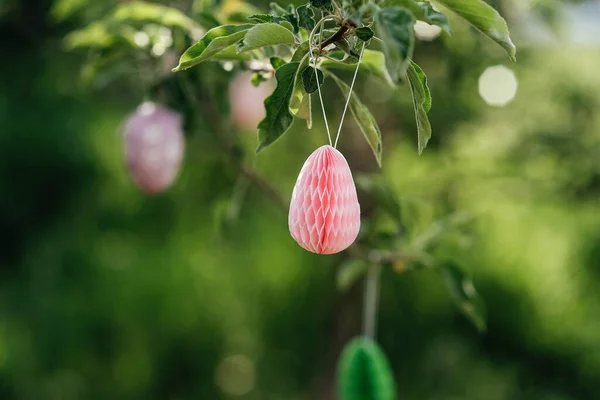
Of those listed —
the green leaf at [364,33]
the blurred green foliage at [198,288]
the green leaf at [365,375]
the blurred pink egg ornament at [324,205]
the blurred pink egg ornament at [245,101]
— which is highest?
the green leaf at [364,33]

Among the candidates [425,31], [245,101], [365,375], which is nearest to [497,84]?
[425,31]

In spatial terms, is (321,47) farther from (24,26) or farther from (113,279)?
(113,279)

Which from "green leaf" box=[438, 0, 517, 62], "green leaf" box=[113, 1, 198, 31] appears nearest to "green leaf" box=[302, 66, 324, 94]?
"green leaf" box=[438, 0, 517, 62]

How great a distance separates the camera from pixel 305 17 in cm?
55

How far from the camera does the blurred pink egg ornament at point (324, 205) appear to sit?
0.55 m

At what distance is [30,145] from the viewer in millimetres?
2881

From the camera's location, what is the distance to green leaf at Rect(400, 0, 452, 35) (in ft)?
1.48

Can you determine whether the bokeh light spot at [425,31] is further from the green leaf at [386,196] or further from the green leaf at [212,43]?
the green leaf at [212,43]

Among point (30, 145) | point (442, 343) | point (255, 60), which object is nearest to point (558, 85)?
point (255, 60)

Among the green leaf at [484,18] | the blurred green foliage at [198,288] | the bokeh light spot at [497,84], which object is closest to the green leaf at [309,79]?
the green leaf at [484,18]

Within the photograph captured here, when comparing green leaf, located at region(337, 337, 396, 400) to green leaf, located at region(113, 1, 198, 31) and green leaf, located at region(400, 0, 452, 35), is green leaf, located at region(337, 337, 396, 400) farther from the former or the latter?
green leaf, located at region(400, 0, 452, 35)

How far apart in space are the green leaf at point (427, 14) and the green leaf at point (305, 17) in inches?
3.6

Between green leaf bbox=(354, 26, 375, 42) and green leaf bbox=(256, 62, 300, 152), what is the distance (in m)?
0.07

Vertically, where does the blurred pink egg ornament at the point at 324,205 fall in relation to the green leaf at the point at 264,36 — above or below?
below
